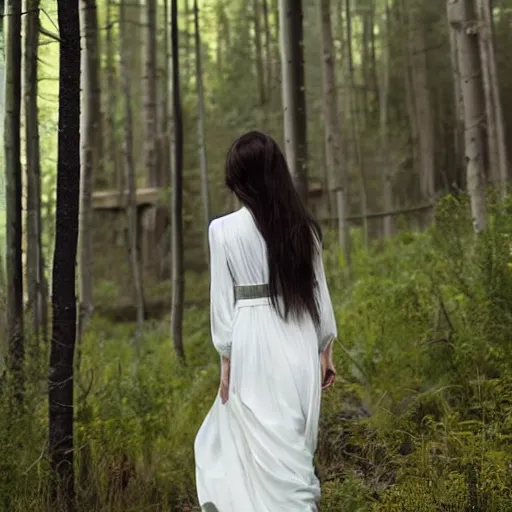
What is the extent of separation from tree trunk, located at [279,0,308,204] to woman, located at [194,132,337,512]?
4307mm

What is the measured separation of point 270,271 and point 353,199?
27488 mm

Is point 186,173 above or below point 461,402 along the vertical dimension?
above

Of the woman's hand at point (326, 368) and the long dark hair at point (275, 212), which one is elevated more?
the long dark hair at point (275, 212)

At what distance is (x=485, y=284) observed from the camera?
621 centimetres

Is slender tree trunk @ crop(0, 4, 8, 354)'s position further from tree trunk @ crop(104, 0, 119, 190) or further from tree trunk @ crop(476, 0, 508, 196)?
tree trunk @ crop(104, 0, 119, 190)

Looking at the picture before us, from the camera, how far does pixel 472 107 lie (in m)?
8.45

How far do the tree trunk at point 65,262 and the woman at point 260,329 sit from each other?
1.12 meters

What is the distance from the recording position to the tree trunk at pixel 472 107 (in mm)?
8359

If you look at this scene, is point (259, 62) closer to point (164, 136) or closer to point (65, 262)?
point (164, 136)

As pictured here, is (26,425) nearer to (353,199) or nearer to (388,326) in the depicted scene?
(388,326)

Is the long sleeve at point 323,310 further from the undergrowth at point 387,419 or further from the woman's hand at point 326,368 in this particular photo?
the undergrowth at point 387,419

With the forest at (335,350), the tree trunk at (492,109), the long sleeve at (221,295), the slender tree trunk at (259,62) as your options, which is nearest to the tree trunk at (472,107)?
the forest at (335,350)

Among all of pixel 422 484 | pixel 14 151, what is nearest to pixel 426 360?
pixel 422 484

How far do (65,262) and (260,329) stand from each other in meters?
1.40
